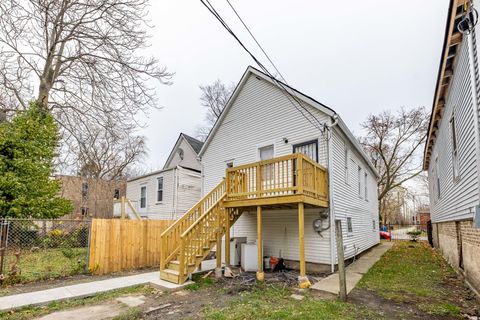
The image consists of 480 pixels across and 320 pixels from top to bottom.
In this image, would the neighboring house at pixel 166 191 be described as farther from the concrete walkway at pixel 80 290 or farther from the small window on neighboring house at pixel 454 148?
the small window on neighboring house at pixel 454 148

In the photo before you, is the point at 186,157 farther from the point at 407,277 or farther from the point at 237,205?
the point at 407,277

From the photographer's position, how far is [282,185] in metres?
8.17

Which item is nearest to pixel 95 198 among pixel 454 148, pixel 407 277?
pixel 407 277

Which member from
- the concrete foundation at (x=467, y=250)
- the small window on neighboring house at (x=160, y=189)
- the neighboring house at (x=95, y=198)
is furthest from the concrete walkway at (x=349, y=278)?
the neighboring house at (x=95, y=198)

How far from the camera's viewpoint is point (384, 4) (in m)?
7.60

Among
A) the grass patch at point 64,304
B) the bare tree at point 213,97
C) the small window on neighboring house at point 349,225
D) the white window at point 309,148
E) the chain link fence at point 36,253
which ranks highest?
the bare tree at point 213,97

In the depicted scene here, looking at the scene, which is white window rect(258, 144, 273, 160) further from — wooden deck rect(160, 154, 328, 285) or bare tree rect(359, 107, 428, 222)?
bare tree rect(359, 107, 428, 222)

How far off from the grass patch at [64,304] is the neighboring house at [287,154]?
3783 mm

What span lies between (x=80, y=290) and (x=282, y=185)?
575 cm

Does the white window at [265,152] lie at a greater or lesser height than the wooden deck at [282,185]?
greater

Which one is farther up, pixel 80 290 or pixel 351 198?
pixel 351 198

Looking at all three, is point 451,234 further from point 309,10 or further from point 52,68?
point 52,68

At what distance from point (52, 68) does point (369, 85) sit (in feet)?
59.7

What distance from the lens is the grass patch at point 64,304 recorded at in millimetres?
5073
